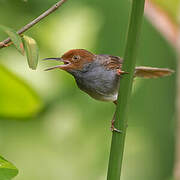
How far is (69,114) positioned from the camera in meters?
2.86

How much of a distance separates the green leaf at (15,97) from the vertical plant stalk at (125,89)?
0.39m

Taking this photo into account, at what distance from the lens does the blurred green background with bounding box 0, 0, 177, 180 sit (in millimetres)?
2698

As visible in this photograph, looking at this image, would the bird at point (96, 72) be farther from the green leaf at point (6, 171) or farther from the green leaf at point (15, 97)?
the green leaf at point (6, 171)

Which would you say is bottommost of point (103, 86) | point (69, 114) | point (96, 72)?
point (69, 114)

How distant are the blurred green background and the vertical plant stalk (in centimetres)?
105

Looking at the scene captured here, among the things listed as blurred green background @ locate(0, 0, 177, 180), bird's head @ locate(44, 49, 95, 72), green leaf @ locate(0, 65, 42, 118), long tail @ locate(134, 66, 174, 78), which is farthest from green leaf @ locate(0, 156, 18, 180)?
long tail @ locate(134, 66, 174, 78)

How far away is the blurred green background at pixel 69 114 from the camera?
2698 millimetres

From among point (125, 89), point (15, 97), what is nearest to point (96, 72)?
point (15, 97)

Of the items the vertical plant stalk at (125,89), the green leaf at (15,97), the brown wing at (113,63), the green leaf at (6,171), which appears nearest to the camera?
the green leaf at (6,171)

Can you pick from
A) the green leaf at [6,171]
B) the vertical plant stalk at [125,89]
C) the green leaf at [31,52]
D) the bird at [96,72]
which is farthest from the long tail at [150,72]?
the green leaf at [6,171]

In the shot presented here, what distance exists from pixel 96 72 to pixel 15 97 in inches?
47.9

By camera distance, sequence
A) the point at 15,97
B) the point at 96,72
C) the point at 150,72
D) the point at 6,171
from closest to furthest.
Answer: the point at 6,171 → the point at 15,97 → the point at 96,72 → the point at 150,72

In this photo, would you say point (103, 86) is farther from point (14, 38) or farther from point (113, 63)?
point (14, 38)

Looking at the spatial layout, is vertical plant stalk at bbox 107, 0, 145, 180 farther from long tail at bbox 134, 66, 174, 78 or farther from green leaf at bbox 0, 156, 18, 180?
long tail at bbox 134, 66, 174, 78
